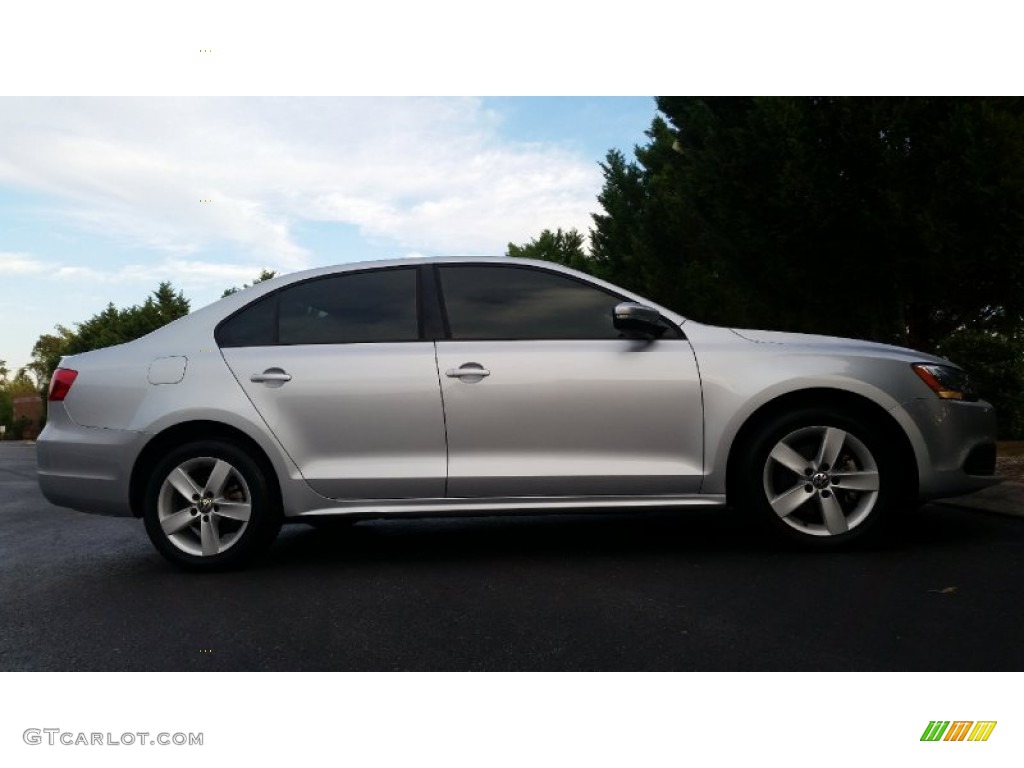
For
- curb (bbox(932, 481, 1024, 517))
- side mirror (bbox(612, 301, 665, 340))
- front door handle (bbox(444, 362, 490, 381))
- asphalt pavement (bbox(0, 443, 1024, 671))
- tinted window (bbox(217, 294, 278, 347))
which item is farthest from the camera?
curb (bbox(932, 481, 1024, 517))

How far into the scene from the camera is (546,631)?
11.7 feet

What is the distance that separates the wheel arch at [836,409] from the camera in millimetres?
4738

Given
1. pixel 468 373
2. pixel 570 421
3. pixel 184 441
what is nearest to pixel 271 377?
pixel 184 441

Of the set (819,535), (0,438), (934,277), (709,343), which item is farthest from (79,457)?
(0,438)

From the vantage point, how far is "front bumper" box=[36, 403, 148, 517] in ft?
15.6

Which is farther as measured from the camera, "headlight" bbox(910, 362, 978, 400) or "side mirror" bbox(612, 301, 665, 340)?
"headlight" bbox(910, 362, 978, 400)

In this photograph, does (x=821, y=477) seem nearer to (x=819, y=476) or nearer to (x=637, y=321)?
(x=819, y=476)

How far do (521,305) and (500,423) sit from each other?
0.71 metres

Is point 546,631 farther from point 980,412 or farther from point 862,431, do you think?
point 980,412

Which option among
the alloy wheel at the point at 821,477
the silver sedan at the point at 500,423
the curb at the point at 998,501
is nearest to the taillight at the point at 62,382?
the silver sedan at the point at 500,423

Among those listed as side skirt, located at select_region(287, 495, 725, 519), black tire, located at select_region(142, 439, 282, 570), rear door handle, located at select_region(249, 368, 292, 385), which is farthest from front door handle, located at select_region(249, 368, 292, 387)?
side skirt, located at select_region(287, 495, 725, 519)

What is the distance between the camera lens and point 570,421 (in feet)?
15.1

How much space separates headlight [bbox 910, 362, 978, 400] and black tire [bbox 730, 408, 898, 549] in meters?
0.41
